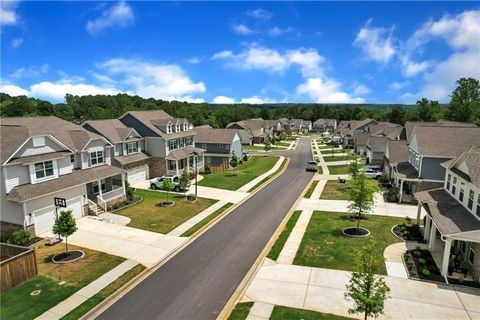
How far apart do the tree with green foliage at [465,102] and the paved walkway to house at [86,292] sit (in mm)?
92520

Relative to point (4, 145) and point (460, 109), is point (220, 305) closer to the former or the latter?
point (4, 145)

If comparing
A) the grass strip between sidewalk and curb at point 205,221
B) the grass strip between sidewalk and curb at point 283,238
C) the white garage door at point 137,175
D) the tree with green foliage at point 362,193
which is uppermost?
the tree with green foliage at point 362,193

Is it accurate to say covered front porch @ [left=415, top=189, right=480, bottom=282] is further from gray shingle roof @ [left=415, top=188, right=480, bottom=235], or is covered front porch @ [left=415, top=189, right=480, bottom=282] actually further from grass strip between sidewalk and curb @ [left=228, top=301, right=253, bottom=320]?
grass strip between sidewalk and curb @ [left=228, top=301, right=253, bottom=320]

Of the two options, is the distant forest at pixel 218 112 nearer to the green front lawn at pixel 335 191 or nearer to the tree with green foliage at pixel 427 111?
the tree with green foliage at pixel 427 111

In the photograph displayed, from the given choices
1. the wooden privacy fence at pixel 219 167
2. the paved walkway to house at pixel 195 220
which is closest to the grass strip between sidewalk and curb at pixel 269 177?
the paved walkway to house at pixel 195 220

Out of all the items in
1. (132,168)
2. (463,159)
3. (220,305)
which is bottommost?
(220,305)

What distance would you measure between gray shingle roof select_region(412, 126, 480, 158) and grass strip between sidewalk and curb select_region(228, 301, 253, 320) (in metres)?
27.0

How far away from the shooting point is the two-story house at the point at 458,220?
60.7 ft

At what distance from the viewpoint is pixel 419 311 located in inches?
607

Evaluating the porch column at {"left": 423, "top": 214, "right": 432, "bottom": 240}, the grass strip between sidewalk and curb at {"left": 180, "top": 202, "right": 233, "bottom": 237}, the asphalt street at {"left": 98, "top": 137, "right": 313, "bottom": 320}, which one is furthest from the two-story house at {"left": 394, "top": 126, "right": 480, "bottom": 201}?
the grass strip between sidewalk and curb at {"left": 180, "top": 202, "right": 233, "bottom": 237}

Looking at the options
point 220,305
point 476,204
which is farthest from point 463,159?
point 220,305

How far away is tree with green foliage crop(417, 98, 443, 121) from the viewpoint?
104 meters

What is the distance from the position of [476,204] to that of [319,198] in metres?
17.9

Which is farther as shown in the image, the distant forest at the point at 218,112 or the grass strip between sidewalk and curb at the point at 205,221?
the distant forest at the point at 218,112
